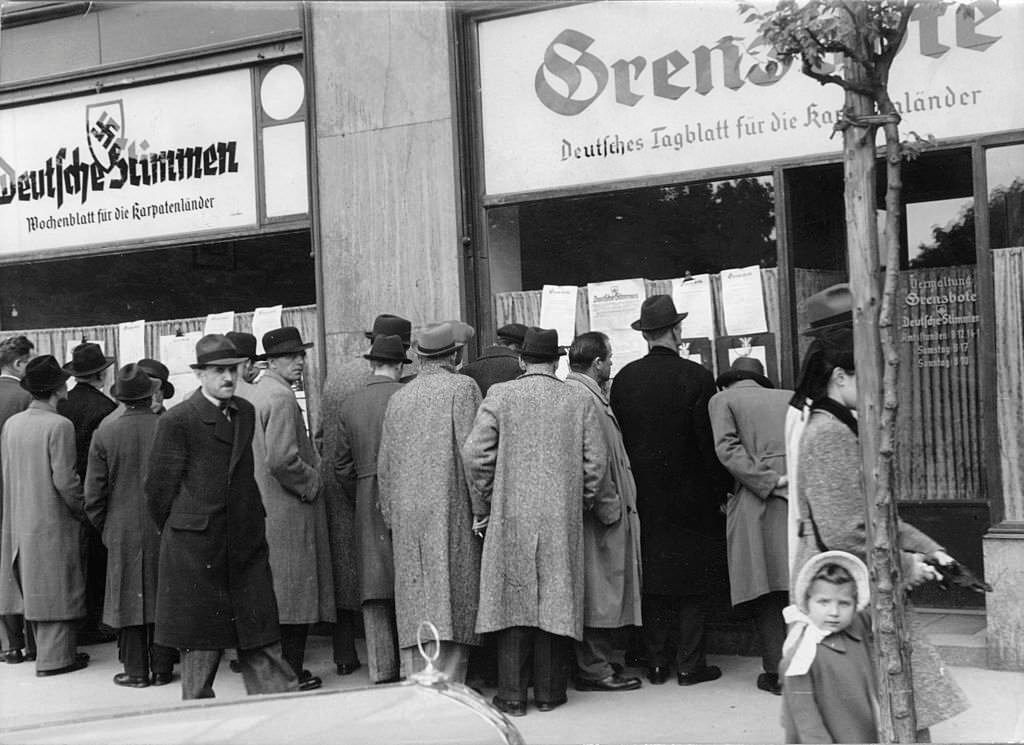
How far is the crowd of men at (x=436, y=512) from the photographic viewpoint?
263 inches

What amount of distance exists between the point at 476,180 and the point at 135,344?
312 cm

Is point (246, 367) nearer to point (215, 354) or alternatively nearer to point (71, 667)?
point (215, 354)

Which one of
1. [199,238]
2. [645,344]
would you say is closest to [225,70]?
[199,238]

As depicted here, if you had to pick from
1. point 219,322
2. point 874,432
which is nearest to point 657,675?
point 874,432

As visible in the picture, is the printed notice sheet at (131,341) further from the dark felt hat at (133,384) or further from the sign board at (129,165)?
the dark felt hat at (133,384)

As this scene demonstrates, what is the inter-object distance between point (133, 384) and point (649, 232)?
3.34 meters

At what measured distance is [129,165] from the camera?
10234 mm

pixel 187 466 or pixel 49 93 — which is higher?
pixel 49 93

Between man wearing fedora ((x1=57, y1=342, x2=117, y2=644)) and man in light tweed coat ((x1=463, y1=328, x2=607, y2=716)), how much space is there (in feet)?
10.3

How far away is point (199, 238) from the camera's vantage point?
995cm

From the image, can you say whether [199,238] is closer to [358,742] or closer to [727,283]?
[727,283]

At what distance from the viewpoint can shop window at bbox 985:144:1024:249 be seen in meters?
7.39

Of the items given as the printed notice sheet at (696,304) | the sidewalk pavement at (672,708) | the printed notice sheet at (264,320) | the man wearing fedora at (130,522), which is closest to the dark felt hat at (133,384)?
the man wearing fedora at (130,522)

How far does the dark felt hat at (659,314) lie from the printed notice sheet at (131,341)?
175 inches
